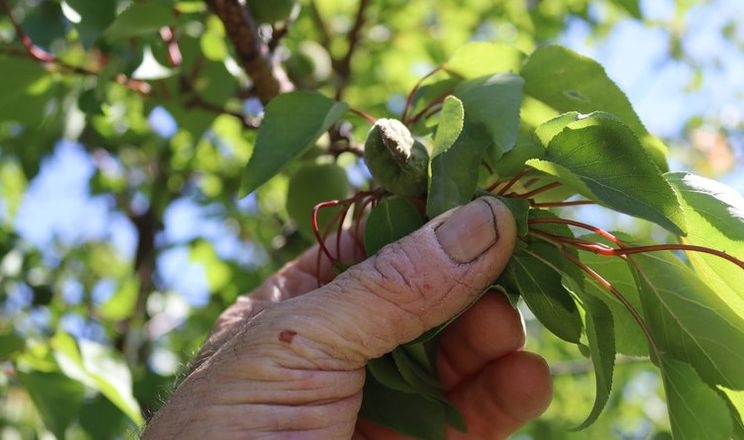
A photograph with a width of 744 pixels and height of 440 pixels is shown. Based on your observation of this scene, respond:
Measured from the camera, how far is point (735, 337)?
0.86 meters

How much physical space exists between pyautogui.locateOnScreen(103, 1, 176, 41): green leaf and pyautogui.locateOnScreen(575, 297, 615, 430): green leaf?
0.76 metres

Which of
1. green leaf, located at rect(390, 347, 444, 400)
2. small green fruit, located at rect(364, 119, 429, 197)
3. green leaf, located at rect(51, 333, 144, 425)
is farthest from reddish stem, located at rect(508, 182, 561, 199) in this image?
green leaf, located at rect(51, 333, 144, 425)

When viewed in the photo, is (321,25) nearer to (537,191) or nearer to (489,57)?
(489,57)

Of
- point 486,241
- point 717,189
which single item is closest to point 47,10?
point 486,241

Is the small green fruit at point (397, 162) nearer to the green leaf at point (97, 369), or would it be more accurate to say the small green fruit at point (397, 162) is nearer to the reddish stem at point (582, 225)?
the reddish stem at point (582, 225)

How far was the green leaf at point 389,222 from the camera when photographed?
0.95 m

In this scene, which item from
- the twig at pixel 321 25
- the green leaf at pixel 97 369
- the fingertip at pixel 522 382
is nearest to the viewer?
the fingertip at pixel 522 382

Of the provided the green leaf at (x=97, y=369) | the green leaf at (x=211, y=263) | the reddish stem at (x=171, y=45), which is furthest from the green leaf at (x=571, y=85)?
the green leaf at (x=211, y=263)

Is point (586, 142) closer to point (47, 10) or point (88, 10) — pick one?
point (88, 10)

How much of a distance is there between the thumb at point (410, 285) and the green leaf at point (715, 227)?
0.59 feet

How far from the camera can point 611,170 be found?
2.60ft

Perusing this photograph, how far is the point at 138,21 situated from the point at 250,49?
0.56 ft

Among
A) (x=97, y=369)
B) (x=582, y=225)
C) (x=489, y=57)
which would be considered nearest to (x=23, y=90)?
(x=97, y=369)

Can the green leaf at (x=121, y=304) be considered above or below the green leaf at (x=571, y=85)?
below
